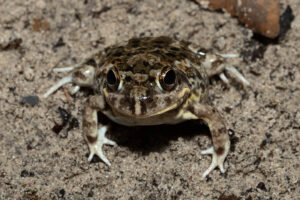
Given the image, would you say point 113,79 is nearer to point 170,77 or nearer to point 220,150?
point 170,77

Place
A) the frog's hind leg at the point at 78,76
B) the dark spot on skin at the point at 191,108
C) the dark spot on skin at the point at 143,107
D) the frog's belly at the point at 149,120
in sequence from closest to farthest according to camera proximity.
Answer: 1. the dark spot on skin at the point at 143,107
2. the frog's belly at the point at 149,120
3. the dark spot on skin at the point at 191,108
4. the frog's hind leg at the point at 78,76

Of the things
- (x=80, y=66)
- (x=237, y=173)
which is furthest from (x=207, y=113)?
(x=80, y=66)

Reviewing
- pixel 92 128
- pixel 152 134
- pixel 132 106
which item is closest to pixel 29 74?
pixel 92 128

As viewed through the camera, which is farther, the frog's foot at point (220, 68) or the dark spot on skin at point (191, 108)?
the frog's foot at point (220, 68)

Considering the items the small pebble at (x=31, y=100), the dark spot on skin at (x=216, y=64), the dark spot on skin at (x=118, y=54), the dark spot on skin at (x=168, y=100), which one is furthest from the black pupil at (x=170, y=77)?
the small pebble at (x=31, y=100)

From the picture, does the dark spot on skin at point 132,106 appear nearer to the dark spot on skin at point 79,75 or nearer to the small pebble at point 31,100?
the dark spot on skin at point 79,75

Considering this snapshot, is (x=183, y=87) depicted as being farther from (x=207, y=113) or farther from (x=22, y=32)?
(x=22, y=32)

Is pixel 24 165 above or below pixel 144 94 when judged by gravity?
below
